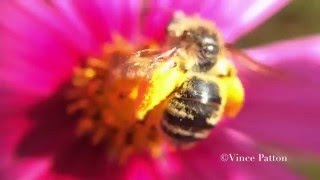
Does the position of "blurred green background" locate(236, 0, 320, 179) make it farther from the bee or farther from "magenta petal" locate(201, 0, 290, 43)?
the bee

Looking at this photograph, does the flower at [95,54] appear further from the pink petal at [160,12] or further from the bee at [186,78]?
the bee at [186,78]

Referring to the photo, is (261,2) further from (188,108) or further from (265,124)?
(188,108)

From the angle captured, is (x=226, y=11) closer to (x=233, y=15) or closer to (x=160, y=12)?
(x=233, y=15)

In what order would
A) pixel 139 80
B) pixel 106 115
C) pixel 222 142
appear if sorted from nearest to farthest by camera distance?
pixel 139 80 < pixel 106 115 < pixel 222 142

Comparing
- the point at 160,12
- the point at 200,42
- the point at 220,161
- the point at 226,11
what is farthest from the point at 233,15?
the point at 200,42

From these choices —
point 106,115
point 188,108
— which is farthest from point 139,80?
point 106,115

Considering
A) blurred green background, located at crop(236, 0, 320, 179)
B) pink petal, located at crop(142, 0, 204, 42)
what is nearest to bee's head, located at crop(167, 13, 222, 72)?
pink petal, located at crop(142, 0, 204, 42)
